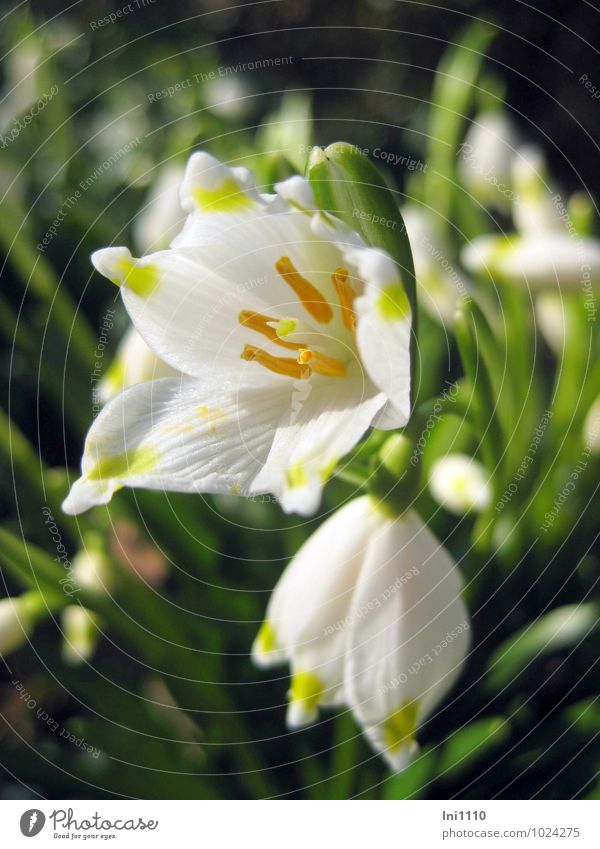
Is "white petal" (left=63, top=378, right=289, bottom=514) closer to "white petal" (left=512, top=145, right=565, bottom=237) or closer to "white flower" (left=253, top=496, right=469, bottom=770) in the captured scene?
"white flower" (left=253, top=496, right=469, bottom=770)

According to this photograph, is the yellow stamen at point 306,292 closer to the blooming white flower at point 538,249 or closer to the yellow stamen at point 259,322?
the yellow stamen at point 259,322

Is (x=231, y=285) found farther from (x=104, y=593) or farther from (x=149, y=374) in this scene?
(x=104, y=593)

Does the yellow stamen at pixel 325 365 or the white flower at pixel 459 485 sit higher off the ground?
the yellow stamen at pixel 325 365

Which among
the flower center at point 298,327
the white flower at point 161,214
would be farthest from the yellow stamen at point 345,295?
the white flower at point 161,214

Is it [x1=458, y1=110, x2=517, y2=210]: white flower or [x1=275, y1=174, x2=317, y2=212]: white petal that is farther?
[x1=458, y1=110, x2=517, y2=210]: white flower

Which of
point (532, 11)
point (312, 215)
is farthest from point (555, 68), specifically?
point (312, 215)
